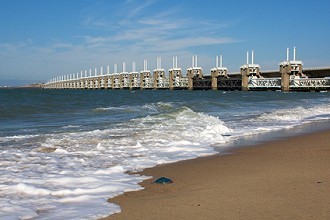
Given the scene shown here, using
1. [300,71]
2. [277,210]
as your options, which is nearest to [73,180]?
Result: [277,210]

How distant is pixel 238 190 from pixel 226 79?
93.5 meters

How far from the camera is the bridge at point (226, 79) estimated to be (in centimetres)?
7963

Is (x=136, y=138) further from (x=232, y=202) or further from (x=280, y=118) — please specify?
(x=280, y=118)

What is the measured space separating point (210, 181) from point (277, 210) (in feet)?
5.12

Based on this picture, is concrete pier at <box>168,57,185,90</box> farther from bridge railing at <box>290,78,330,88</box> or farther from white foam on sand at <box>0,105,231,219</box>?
white foam on sand at <box>0,105,231,219</box>

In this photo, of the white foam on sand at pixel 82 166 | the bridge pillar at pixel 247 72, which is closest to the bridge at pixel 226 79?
the bridge pillar at pixel 247 72

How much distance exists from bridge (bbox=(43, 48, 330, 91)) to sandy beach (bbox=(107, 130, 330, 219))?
73260 mm

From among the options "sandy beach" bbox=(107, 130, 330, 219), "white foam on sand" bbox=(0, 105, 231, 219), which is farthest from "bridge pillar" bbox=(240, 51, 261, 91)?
"sandy beach" bbox=(107, 130, 330, 219)

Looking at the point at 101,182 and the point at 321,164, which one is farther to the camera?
the point at 321,164

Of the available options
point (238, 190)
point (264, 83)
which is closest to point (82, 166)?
point (238, 190)

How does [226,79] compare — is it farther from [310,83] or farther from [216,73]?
[310,83]

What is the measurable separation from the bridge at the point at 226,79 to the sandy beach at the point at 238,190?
7326 cm

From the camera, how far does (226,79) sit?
96750 millimetres

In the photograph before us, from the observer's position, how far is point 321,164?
623 centimetres
